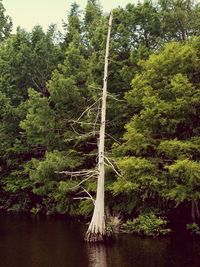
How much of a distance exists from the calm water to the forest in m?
2.17

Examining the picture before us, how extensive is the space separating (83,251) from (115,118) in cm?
1121

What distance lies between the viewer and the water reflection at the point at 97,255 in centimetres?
1504

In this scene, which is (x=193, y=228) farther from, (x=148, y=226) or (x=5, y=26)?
(x=5, y=26)

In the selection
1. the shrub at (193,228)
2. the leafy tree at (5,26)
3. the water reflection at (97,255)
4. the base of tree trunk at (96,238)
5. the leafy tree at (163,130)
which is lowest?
the water reflection at (97,255)

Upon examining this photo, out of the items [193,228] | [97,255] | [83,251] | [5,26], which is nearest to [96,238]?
[83,251]

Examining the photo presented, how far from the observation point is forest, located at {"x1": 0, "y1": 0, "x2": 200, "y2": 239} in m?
21.5

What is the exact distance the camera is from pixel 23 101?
37.4 meters

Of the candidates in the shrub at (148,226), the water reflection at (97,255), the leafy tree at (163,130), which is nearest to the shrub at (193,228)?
the shrub at (148,226)

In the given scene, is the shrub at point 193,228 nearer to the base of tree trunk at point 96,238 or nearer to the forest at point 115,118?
the forest at point 115,118

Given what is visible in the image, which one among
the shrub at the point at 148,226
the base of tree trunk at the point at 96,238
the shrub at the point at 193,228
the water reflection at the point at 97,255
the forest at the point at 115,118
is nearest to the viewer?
the water reflection at the point at 97,255

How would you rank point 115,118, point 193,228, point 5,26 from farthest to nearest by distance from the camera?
point 5,26 < point 115,118 < point 193,228

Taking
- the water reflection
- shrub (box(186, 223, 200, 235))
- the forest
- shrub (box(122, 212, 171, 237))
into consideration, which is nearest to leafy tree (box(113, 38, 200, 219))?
the forest

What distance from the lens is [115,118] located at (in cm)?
2669

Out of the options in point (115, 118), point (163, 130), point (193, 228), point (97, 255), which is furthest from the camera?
point (115, 118)
